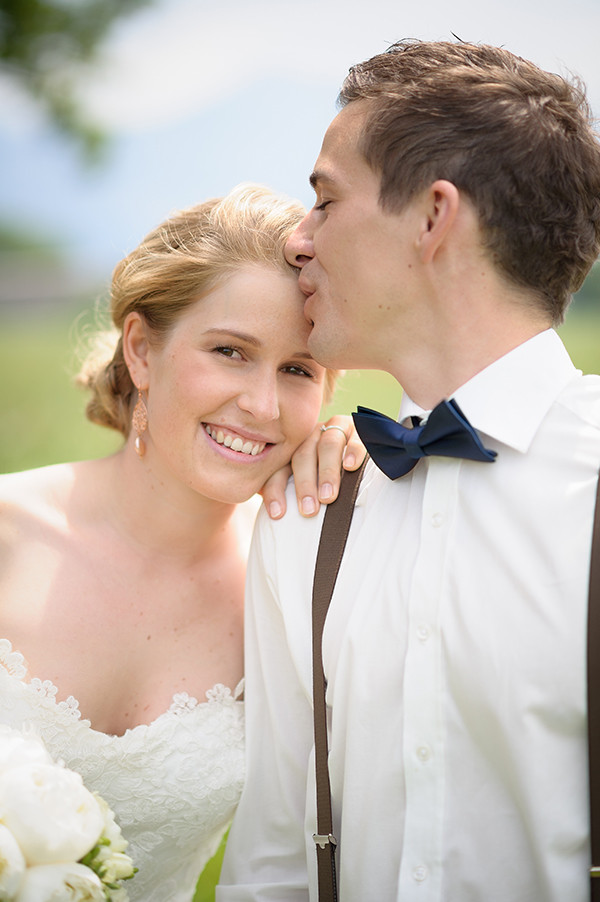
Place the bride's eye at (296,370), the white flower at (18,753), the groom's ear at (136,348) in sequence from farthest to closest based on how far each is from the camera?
the groom's ear at (136,348) → the bride's eye at (296,370) → the white flower at (18,753)

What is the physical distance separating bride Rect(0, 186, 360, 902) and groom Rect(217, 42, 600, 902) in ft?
0.55

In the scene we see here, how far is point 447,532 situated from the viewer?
203 centimetres

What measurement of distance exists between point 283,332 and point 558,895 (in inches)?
63.2

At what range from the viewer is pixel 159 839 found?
258cm

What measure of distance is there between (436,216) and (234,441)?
882mm

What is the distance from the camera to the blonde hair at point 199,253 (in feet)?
8.46

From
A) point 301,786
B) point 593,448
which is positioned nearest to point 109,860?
point 301,786

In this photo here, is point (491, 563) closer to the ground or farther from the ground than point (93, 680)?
farther from the ground

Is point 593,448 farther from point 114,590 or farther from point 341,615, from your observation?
point 114,590

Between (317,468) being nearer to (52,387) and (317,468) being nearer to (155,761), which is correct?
(155,761)

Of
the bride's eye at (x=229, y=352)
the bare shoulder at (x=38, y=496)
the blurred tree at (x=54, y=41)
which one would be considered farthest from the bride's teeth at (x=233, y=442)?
the blurred tree at (x=54, y=41)

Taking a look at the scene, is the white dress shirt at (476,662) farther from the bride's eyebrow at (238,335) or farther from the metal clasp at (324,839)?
the bride's eyebrow at (238,335)

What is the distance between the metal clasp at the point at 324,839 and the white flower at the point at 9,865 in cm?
89

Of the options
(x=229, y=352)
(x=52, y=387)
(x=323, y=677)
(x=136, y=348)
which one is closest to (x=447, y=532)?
(x=323, y=677)
